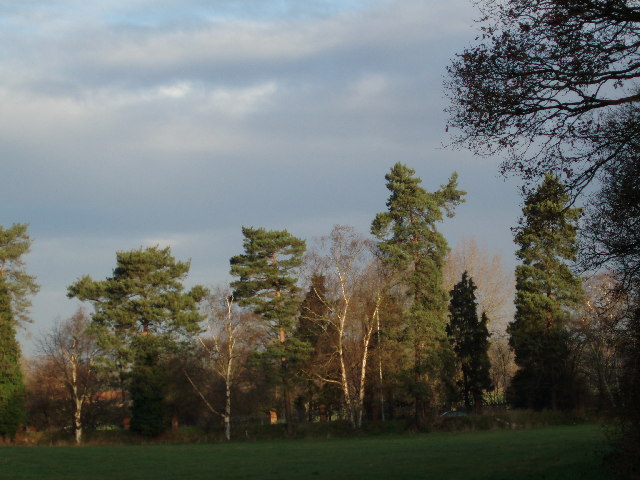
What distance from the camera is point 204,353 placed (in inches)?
2371

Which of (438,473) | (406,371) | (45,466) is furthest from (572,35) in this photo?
(406,371)

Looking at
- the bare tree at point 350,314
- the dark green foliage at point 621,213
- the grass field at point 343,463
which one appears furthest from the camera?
the bare tree at point 350,314

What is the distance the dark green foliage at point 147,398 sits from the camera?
2090 inches

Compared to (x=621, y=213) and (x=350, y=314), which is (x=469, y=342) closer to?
(x=350, y=314)

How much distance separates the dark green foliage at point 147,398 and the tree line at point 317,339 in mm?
106

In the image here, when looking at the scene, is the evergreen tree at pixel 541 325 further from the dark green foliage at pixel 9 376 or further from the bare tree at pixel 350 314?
the dark green foliage at pixel 9 376

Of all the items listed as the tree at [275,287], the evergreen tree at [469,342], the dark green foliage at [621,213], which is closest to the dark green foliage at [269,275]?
the tree at [275,287]

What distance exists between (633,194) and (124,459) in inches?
1150

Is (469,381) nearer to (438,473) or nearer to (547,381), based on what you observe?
(547,381)

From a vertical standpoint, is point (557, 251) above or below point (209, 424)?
above

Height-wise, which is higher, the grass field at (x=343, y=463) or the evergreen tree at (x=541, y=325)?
the evergreen tree at (x=541, y=325)

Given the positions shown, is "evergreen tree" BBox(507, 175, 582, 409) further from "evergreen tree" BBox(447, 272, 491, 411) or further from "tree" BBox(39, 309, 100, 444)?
"tree" BBox(39, 309, 100, 444)

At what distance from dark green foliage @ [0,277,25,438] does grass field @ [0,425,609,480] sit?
16685 millimetres

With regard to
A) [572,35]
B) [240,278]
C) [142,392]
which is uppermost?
[240,278]
